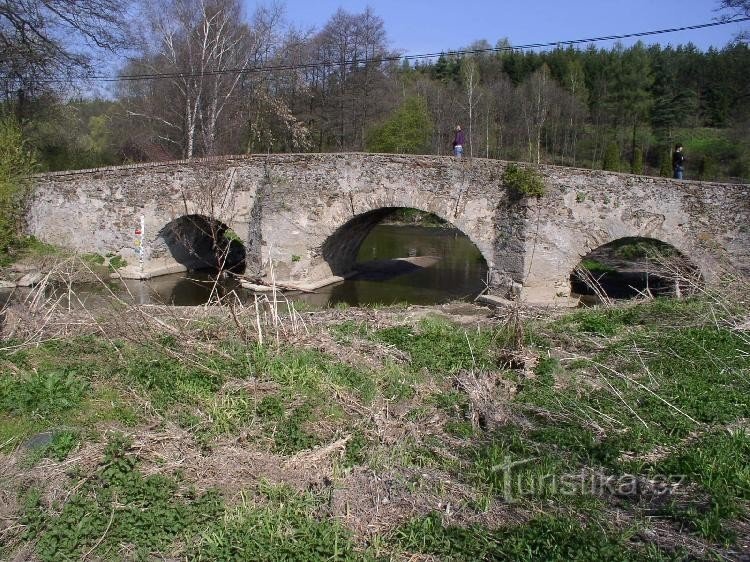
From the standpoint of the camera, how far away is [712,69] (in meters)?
40.5

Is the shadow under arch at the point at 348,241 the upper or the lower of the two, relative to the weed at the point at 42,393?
upper

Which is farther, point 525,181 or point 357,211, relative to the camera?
point 357,211

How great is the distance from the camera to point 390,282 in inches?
736

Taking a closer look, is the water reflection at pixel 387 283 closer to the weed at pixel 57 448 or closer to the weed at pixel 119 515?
the weed at pixel 57 448

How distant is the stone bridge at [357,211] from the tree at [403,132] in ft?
36.0

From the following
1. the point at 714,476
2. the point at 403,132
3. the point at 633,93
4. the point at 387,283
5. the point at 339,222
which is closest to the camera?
the point at 714,476

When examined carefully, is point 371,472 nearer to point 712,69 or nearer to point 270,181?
point 270,181

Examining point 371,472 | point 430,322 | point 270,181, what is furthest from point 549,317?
point 270,181

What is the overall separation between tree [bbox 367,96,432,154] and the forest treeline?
83 millimetres

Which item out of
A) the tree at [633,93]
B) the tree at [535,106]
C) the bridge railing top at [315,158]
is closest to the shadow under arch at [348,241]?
the bridge railing top at [315,158]

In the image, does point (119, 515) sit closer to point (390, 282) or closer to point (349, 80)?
point (390, 282)

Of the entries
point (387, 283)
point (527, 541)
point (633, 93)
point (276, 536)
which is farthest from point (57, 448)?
point (633, 93)

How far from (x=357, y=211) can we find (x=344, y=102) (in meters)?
16.4

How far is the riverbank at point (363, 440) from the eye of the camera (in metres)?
3.93
